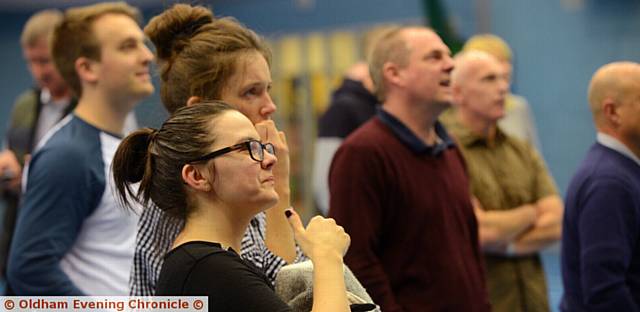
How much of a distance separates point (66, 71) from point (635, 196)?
203 cm

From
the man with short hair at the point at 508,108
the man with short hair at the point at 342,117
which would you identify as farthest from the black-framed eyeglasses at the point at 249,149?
the man with short hair at the point at 508,108

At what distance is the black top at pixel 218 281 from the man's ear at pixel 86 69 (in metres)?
1.65

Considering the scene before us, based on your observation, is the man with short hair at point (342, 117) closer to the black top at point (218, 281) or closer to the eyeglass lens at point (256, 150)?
the eyeglass lens at point (256, 150)

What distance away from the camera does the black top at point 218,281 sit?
2.22 metres

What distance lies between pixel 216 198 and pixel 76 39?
171 centimetres

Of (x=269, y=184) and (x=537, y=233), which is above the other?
(x=269, y=184)

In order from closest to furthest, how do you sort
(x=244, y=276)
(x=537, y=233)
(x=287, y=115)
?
(x=244, y=276)
(x=537, y=233)
(x=287, y=115)

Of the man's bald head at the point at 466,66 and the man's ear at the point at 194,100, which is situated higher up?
the man's bald head at the point at 466,66

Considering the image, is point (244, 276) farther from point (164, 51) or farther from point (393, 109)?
point (393, 109)

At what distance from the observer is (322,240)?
2.40m


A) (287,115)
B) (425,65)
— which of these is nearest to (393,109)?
(425,65)

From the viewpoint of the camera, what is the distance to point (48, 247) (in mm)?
3424

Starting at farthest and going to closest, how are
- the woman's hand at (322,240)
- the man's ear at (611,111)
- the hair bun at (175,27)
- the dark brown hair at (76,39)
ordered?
the dark brown hair at (76,39) → the man's ear at (611,111) → the hair bun at (175,27) → the woman's hand at (322,240)

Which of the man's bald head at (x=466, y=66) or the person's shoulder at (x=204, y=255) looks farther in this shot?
the man's bald head at (x=466, y=66)
